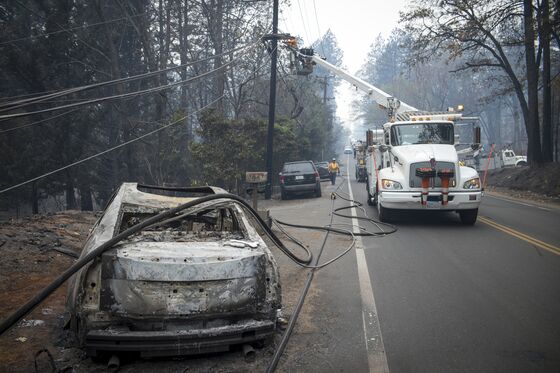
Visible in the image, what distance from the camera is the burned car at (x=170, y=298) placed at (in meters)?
3.30

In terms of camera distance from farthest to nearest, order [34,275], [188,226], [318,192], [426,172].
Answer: [318,192], [426,172], [34,275], [188,226]

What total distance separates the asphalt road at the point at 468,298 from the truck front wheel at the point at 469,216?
60 centimetres

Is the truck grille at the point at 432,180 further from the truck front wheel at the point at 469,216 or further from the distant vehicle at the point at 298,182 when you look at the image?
the distant vehicle at the point at 298,182

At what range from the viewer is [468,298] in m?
5.23

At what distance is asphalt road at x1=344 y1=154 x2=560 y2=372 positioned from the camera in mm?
3727

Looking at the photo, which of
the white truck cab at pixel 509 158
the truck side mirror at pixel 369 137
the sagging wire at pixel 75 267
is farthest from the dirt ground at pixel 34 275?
the white truck cab at pixel 509 158

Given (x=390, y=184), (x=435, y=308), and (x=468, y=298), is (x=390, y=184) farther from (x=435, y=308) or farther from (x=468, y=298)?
(x=435, y=308)

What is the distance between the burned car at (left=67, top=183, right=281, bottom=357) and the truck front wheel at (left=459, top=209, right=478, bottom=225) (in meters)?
8.12

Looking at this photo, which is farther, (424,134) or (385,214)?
(424,134)

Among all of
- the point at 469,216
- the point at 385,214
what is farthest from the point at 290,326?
the point at 469,216

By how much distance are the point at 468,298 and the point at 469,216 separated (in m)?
5.73

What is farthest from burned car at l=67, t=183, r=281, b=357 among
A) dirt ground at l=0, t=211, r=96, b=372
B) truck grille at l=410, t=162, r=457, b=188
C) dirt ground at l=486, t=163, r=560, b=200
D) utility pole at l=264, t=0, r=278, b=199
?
dirt ground at l=486, t=163, r=560, b=200

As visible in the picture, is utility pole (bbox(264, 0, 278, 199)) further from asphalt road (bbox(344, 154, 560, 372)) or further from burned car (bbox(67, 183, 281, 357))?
burned car (bbox(67, 183, 281, 357))

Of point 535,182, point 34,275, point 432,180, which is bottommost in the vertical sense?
point 34,275
